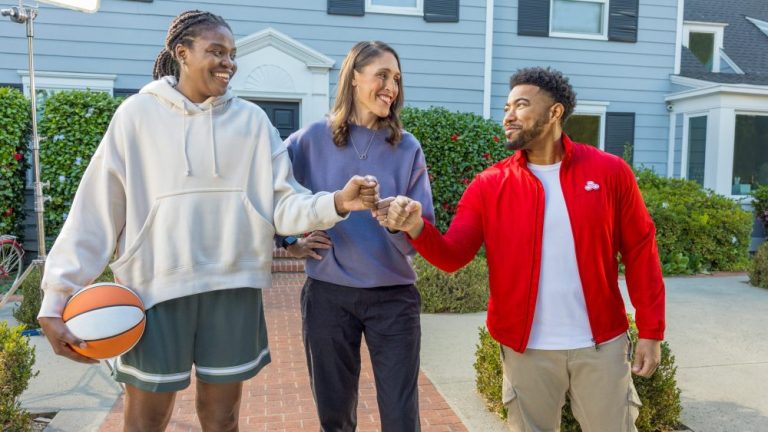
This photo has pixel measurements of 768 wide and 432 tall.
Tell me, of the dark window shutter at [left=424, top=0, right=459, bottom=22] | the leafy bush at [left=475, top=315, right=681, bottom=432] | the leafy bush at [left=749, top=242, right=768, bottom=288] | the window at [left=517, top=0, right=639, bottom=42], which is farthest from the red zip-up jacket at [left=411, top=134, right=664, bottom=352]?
the window at [left=517, top=0, right=639, bottom=42]

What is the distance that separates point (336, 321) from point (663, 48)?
33.0 feet

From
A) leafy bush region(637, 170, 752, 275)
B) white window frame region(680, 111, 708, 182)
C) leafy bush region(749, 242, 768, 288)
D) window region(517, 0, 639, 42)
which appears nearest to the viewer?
leafy bush region(749, 242, 768, 288)

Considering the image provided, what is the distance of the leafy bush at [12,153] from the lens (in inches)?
291

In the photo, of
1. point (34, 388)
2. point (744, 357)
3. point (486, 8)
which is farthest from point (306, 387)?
point (486, 8)

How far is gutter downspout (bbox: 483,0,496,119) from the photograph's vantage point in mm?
9352

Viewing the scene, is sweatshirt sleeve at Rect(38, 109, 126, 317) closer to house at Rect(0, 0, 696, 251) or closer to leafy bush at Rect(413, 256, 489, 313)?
leafy bush at Rect(413, 256, 489, 313)

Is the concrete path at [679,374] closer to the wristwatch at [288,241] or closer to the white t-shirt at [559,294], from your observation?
the white t-shirt at [559,294]

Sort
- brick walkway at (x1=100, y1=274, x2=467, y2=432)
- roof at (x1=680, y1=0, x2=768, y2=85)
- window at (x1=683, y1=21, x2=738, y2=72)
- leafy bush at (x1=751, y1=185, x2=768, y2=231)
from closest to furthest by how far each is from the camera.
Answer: brick walkway at (x1=100, y1=274, x2=467, y2=432) → leafy bush at (x1=751, y1=185, x2=768, y2=231) → roof at (x1=680, y1=0, x2=768, y2=85) → window at (x1=683, y1=21, x2=738, y2=72)

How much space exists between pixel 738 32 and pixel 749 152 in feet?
15.8

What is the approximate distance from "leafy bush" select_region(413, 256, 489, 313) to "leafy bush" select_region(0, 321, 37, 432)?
11.5ft

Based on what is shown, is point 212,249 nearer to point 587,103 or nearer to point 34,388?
point 34,388

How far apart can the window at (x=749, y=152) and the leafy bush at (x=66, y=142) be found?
10.1 m

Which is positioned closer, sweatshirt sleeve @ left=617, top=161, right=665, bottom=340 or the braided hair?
the braided hair

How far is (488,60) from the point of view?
9.45m
